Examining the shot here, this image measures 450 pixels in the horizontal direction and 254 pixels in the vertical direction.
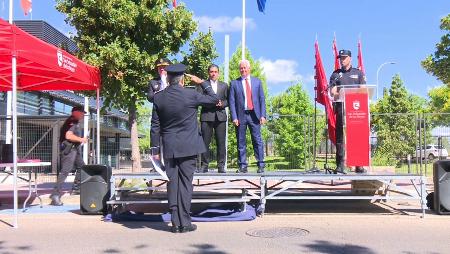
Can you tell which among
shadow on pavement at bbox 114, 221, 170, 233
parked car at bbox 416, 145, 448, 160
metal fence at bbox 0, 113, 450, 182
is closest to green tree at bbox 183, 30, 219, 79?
metal fence at bbox 0, 113, 450, 182

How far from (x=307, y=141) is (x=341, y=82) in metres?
8.97

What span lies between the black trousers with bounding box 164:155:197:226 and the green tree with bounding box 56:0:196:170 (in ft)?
24.7

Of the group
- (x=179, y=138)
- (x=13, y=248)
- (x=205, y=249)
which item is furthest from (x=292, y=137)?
(x=13, y=248)

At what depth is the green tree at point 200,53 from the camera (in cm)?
1569

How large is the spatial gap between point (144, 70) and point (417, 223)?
29.9 ft

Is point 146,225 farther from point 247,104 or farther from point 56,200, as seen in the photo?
point 56,200

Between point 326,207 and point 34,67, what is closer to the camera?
point 34,67

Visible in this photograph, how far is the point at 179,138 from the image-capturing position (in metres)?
6.74

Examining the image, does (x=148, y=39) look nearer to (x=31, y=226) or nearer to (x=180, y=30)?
(x=180, y=30)

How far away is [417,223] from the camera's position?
7477 millimetres

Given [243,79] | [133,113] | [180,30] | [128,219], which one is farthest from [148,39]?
[128,219]

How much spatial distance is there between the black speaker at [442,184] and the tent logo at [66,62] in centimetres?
665

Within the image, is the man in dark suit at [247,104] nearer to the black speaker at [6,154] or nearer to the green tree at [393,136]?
the black speaker at [6,154]

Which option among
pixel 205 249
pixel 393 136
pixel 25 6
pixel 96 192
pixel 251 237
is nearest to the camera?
pixel 205 249
